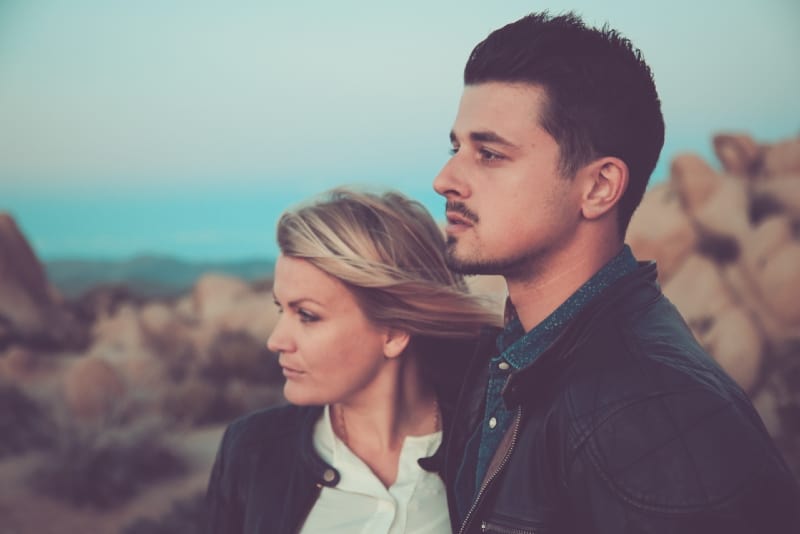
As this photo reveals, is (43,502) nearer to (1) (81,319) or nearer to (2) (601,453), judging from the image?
(2) (601,453)

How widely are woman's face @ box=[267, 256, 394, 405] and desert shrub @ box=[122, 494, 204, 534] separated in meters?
4.69

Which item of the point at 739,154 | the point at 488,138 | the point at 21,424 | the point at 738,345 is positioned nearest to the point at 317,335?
the point at 488,138

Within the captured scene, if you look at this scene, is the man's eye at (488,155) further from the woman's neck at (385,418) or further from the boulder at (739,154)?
the boulder at (739,154)

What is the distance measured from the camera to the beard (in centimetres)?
226

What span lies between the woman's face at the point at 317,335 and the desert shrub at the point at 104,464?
18.8 ft

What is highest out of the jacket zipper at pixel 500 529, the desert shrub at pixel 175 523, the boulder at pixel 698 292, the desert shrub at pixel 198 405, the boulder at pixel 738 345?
the jacket zipper at pixel 500 529

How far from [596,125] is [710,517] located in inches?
43.4

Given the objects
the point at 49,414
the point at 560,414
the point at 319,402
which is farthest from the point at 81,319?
the point at 560,414

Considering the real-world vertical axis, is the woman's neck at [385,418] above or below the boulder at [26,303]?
above

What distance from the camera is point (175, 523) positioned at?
6.95m

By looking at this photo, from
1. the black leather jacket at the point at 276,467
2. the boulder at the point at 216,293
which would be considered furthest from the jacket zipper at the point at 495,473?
the boulder at the point at 216,293

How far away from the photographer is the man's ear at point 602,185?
2242mm

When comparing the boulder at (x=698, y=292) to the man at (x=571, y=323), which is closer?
the man at (x=571, y=323)

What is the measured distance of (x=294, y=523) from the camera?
2.49 meters
